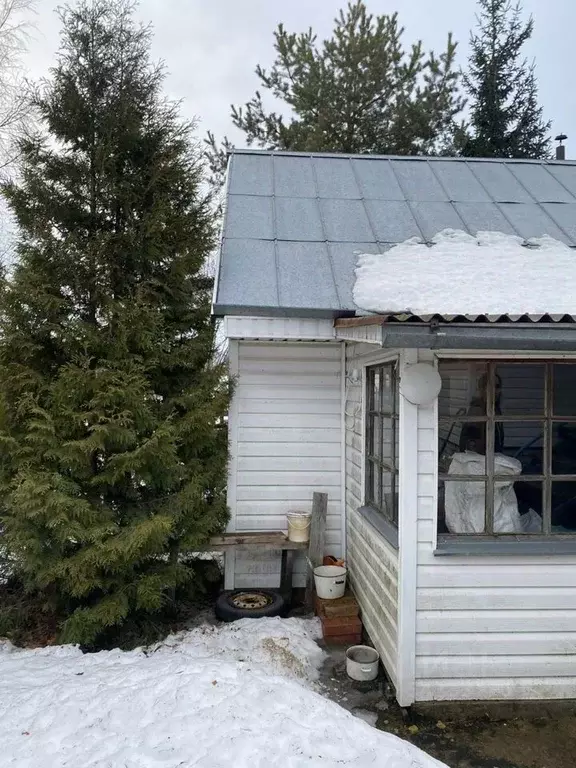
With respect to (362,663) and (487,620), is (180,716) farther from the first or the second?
(487,620)

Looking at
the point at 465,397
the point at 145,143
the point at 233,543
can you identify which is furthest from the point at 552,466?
the point at 145,143

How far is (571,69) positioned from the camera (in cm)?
2088

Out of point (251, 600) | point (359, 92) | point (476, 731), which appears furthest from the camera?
point (359, 92)

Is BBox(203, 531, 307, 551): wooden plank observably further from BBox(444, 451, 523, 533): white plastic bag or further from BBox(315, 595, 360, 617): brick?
BBox(444, 451, 523, 533): white plastic bag

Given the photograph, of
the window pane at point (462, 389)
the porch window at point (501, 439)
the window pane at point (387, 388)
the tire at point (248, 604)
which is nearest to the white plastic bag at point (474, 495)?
the porch window at point (501, 439)

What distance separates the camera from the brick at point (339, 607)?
4.59m

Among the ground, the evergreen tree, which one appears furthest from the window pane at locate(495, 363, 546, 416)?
the evergreen tree

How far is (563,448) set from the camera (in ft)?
12.0

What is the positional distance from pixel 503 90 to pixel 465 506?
1733 cm

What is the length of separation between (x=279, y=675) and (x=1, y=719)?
1699 mm

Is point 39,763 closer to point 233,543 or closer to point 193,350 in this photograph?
point 233,543

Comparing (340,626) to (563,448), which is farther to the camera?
(340,626)

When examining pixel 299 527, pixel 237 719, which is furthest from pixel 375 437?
pixel 237 719

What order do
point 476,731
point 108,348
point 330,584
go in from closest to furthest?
point 476,731 < point 108,348 < point 330,584
